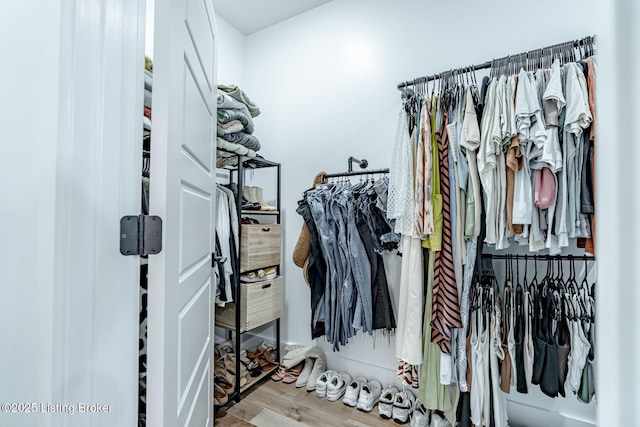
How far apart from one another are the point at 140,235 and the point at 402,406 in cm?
166

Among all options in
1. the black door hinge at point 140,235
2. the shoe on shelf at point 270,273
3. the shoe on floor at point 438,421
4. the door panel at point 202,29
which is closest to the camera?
the black door hinge at point 140,235

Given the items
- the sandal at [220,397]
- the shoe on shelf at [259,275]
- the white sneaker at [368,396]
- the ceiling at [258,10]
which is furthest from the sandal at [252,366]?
the ceiling at [258,10]

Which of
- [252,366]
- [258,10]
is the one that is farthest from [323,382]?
[258,10]

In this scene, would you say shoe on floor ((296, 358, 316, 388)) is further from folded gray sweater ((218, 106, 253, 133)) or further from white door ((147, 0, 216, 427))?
folded gray sweater ((218, 106, 253, 133))

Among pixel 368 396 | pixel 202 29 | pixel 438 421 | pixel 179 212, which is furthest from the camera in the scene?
pixel 368 396

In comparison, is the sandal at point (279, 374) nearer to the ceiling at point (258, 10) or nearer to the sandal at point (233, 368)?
the sandal at point (233, 368)

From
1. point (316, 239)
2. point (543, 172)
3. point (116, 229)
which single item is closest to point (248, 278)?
point (316, 239)

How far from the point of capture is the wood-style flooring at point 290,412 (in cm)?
150

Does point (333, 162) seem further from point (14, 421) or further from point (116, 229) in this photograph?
point (14, 421)

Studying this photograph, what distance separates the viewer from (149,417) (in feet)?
2.04

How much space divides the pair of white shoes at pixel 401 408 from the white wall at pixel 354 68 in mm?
165

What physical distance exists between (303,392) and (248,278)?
84 centimetres

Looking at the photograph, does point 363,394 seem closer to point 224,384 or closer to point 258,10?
point 224,384

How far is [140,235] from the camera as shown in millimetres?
563
